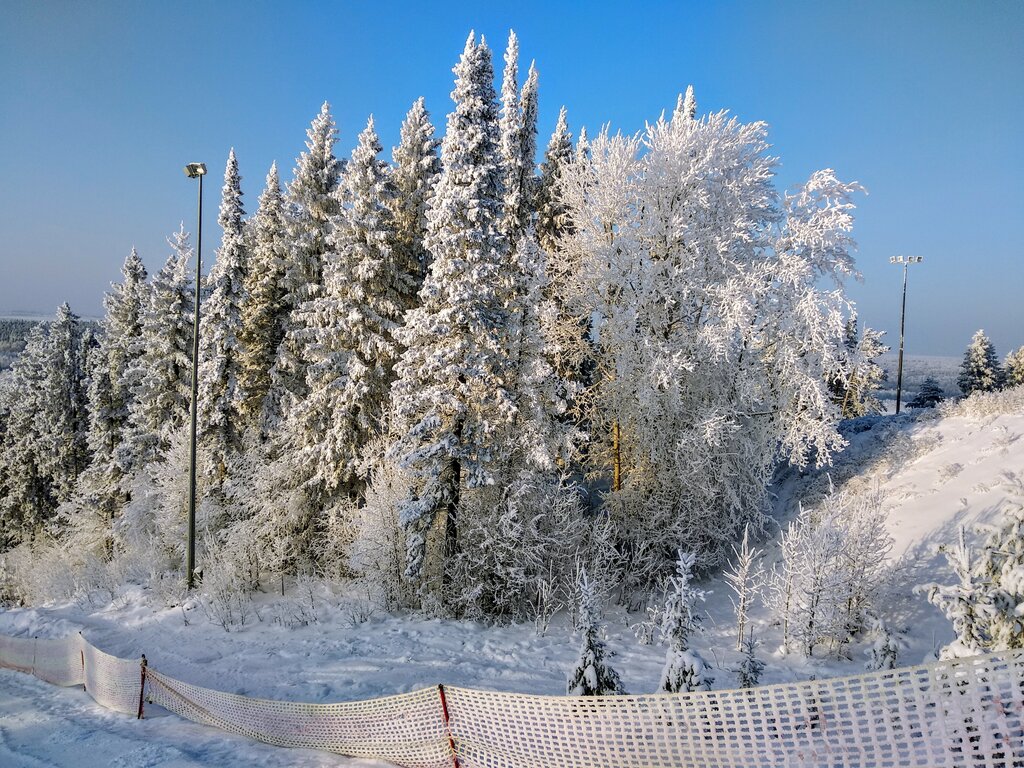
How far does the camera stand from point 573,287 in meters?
17.7

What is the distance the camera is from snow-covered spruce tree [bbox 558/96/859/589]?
16031 millimetres

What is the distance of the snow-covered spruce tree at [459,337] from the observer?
14.8 meters

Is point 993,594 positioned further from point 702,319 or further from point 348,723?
point 702,319

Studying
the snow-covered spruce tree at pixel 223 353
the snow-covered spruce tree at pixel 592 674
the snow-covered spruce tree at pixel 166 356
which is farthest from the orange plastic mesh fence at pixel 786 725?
the snow-covered spruce tree at pixel 166 356

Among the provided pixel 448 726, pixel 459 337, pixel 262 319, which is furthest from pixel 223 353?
pixel 448 726

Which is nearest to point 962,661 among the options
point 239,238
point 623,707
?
point 623,707

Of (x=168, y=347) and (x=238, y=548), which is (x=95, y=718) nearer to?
(x=238, y=548)

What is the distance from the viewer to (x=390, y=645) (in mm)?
12258

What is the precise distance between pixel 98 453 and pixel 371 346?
18769mm

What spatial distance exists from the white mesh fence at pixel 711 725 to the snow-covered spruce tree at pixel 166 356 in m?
19.8

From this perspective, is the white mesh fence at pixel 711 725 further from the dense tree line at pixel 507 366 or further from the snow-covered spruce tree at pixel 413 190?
the snow-covered spruce tree at pixel 413 190

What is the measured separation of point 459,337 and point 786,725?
466 inches

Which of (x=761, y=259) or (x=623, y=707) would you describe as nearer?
(x=623, y=707)

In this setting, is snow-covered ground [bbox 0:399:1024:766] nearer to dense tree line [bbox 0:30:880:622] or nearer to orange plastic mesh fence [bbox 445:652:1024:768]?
dense tree line [bbox 0:30:880:622]
